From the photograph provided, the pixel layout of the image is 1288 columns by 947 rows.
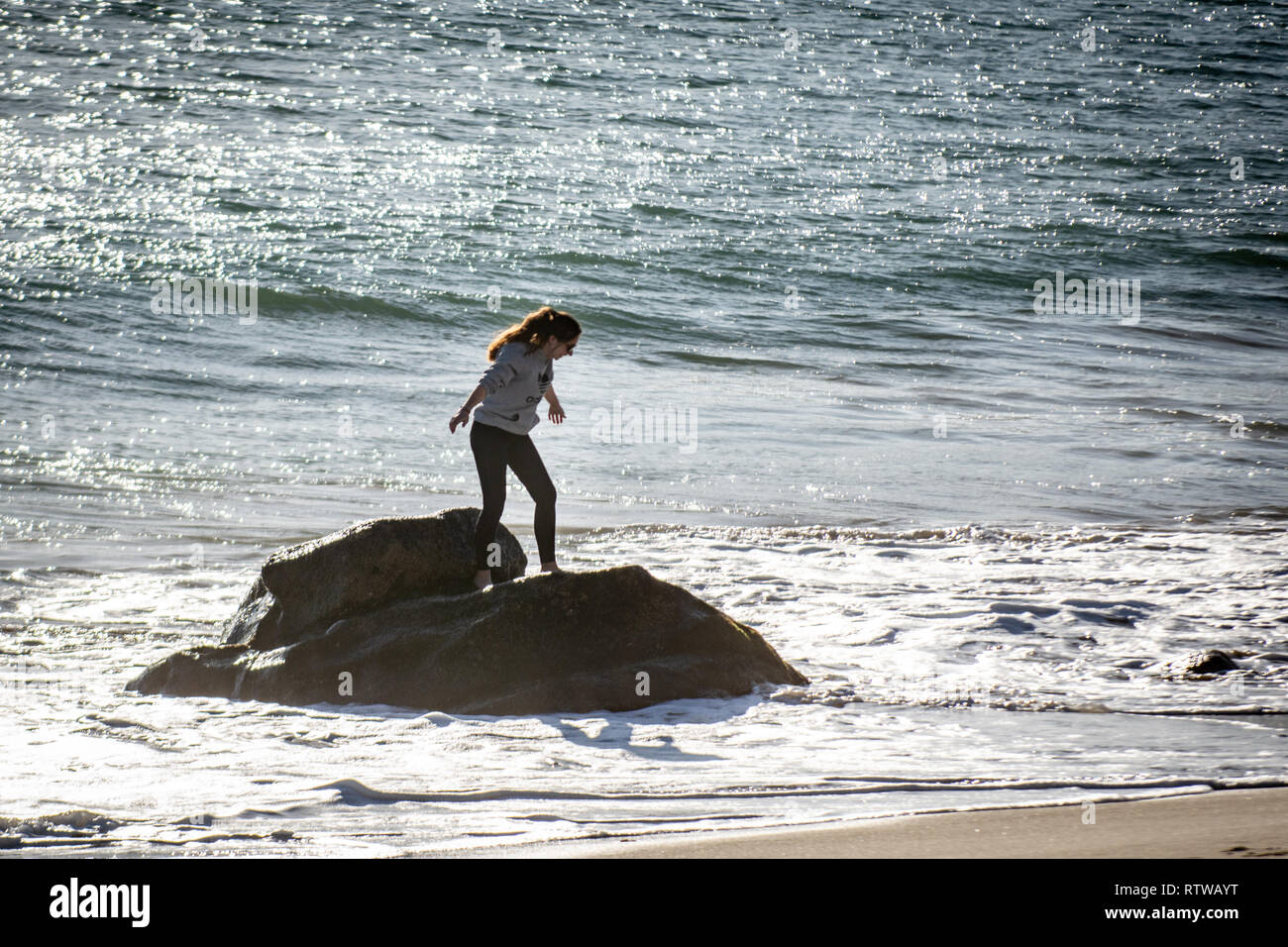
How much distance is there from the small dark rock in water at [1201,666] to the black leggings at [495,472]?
3.48 m

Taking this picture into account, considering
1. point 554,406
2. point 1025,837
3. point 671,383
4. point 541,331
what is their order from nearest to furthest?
point 1025,837
point 541,331
point 554,406
point 671,383

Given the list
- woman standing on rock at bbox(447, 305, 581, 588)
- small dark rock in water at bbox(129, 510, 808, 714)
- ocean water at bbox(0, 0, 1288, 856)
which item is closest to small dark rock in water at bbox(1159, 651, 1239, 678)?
ocean water at bbox(0, 0, 1288, 856)

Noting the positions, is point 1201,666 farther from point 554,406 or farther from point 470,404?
point 470,404

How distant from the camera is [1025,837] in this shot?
4172 millimetres

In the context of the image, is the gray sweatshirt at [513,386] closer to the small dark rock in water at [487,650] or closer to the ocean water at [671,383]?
the small dark rock in water at [487,650]

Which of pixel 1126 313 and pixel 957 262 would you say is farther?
pixel 957 262

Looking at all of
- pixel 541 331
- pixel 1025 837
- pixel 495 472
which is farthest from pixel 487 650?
pixel 1025 837

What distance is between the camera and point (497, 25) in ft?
114

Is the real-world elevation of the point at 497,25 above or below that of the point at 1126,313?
above

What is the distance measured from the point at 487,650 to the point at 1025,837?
119 inches

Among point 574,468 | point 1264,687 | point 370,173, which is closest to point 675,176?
point 370,173

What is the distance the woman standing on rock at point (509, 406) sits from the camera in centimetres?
700
